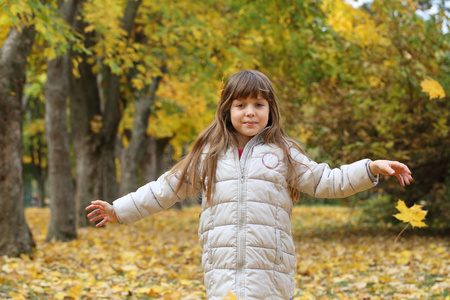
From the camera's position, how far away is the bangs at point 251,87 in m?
2.86

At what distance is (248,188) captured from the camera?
2727mm

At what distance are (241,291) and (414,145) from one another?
679cm

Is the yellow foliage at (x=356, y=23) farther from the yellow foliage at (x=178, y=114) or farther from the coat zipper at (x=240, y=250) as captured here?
the yellow foliage at (x=178, y=114)

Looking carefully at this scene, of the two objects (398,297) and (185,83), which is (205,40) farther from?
(398,297)

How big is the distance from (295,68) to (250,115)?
27.1ft

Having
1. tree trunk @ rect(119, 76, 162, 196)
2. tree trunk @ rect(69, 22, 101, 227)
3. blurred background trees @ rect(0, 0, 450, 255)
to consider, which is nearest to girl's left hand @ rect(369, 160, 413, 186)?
blurred background trees @ rect(0, 0, 450, 255)

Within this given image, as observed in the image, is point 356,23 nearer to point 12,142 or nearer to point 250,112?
point 12,142

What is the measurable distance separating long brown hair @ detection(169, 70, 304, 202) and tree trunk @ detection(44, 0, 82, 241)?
715cm

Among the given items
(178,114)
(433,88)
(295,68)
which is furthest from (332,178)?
(178,114)

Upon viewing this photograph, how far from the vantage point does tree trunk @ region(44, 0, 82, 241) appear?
31.0 ft

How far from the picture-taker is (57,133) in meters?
9.81

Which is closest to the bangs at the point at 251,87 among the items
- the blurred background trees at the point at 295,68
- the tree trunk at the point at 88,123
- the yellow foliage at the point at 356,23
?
the blurred background trees at the point at 295,68

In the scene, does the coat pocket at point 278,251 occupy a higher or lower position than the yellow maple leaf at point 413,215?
lower

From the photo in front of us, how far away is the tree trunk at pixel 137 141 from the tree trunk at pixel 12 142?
8417 mm
